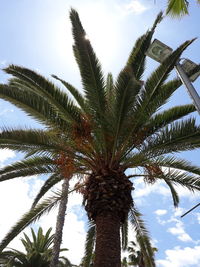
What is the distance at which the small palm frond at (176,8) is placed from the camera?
7775mm

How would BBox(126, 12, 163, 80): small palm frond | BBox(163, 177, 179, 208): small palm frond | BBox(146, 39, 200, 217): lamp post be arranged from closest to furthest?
BBox(146, 39, 200, 217): lamp post → BBox(126, 12, 163, 80): small palm frond → BBox(163, 177, 179, 208): small palm frond

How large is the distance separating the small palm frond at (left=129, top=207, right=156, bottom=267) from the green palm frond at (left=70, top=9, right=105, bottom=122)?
167 inches

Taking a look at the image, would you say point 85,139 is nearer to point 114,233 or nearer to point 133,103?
point 133,103

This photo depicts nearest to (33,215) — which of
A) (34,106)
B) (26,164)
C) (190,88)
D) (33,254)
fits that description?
(26,164)

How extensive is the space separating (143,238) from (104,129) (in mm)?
4495

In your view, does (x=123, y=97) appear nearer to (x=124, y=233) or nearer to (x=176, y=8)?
(x=176, y=8)

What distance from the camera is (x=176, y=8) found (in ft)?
25.8

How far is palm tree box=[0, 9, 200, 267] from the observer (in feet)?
27.7

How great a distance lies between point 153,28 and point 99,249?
5.89 metres

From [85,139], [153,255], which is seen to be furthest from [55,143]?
[153,255]

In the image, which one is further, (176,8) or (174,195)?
(174,195)

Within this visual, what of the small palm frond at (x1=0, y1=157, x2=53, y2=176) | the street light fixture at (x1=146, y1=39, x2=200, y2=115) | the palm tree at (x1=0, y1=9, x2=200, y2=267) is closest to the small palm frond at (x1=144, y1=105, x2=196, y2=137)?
the palm tree at (x1=0, y1=9, x2=200, y2=267)

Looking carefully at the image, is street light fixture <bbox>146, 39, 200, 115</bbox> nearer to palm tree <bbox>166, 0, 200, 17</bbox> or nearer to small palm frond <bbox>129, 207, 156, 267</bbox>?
palm tree <bbox>166, 0, 200, 17</bbox>

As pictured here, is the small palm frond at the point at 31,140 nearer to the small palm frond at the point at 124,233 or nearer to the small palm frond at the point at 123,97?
the small palm frond at the point at 123,97
